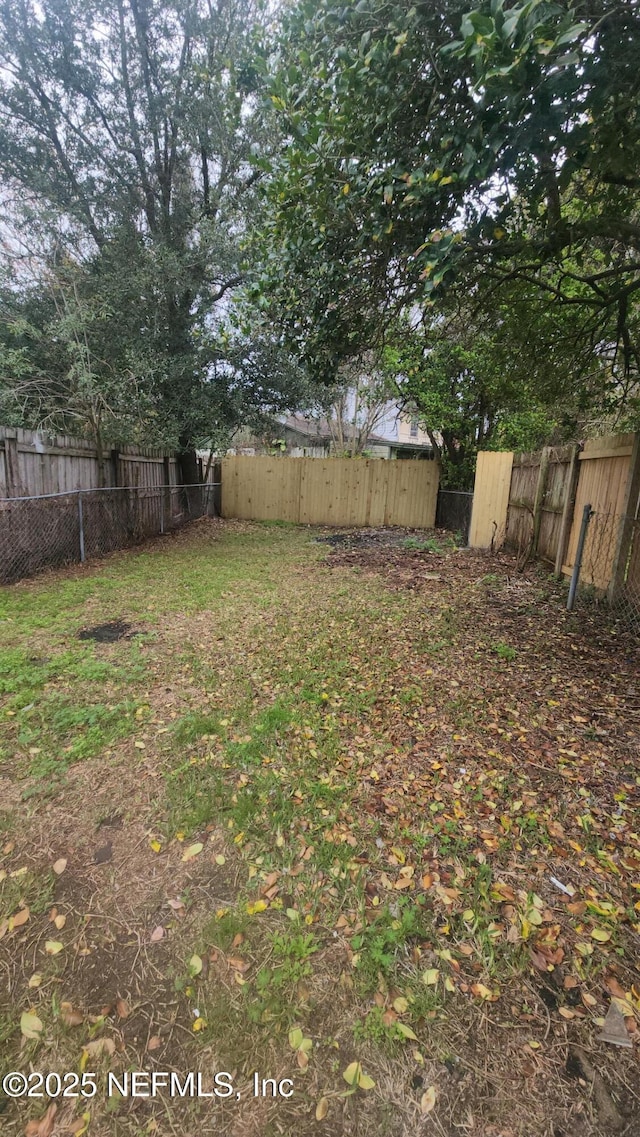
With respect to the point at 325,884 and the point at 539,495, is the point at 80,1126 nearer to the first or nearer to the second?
the point at 325,884

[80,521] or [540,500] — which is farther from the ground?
[540,500]

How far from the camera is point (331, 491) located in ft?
42.2

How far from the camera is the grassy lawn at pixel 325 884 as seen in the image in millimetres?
1336

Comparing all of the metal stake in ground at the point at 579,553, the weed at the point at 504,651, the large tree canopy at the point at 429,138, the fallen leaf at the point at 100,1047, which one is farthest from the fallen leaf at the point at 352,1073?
the metal stake in ground at the point at 579,553

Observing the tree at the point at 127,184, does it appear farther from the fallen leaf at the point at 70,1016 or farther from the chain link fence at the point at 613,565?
the fallen leaf at the point at 70,1016

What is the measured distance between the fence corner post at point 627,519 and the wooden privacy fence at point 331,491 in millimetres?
7885

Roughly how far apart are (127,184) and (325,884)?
9.39m

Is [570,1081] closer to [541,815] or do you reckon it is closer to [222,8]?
[541,815]

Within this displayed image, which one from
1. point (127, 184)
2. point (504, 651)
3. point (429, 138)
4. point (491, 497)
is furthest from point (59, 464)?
point (491, 497)

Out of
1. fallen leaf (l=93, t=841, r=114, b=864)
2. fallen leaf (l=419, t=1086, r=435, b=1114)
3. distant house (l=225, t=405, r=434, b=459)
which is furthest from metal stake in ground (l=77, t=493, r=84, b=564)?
distant house (l=225, t=405, r=434, b=459)

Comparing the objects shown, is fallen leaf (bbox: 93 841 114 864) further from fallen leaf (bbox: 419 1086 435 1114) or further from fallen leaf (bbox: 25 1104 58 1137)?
fallen leaf (bbox: 419 1086 435 1114)

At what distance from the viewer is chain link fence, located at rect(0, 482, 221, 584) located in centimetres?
566

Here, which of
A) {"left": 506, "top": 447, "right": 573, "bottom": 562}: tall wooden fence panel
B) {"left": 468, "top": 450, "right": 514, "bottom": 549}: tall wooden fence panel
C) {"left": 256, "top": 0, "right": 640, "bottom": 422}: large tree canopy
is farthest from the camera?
{"left": 468, "top": 450, "right": 514, "bottom": 549}: tall wooden fence panel

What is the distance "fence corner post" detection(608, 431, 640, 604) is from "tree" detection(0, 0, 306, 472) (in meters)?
4.54
